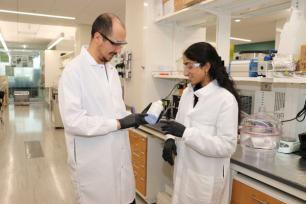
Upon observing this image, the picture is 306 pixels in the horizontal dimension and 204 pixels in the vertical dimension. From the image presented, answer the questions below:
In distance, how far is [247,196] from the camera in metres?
1.59

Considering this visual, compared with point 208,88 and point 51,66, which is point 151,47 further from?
point 51,66

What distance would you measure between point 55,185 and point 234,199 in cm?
240

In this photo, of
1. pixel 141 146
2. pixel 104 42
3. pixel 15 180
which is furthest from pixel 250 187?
pixel 15 180

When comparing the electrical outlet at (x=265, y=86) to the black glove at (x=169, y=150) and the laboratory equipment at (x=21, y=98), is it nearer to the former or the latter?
the black glove at (x=169, y=150)

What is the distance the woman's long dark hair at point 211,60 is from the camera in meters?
1.57

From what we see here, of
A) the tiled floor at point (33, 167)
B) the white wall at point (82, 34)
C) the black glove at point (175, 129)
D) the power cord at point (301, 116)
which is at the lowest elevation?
the tiled floor at point (33, 167)

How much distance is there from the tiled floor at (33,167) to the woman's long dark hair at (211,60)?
1.89 meters

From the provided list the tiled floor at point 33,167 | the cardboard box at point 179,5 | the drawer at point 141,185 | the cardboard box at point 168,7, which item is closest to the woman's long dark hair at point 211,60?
the cardboard box at point 179,5

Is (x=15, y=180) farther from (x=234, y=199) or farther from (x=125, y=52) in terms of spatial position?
(x=234, y=199)

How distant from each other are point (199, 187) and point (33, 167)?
3.16 metres

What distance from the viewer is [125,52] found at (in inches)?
151

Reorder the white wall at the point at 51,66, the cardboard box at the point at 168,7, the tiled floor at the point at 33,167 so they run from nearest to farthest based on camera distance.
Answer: the cardboard box at the point at 168,7, the tiled floor at the point at 33,167, the white wall at the point at 51,66

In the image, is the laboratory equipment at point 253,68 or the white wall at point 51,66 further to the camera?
the white wall at point 51,66

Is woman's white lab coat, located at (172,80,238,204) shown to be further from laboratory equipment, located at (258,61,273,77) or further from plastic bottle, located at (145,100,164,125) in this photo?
laboratory equipment, located at (258,61,273,77)
